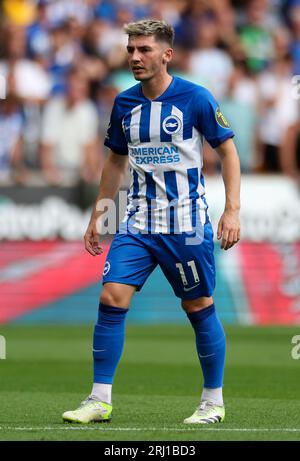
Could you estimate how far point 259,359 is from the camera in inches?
475

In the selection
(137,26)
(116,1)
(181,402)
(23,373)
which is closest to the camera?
(137,26)

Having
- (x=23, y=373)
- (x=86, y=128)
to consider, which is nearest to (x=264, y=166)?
(x=86, y=128)

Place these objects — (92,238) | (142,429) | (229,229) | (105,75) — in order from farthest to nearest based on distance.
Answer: (105,75)
(92,238)
(229,229)
(142,429)

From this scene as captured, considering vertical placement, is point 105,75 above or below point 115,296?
above

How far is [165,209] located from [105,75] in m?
11.0

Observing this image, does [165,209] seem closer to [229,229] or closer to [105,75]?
[229,229]

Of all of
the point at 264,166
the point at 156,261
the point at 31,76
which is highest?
the point at 31,76

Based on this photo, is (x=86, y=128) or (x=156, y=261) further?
(x=86, y=128)

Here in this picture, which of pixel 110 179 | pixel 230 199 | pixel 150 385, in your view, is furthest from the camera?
pixel 150 385

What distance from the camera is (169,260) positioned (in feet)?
23.4

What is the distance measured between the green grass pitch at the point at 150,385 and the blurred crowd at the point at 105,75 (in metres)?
2.64

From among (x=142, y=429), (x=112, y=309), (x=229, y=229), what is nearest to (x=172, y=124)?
(x=229, y=229)

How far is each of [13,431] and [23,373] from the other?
4336 mm
